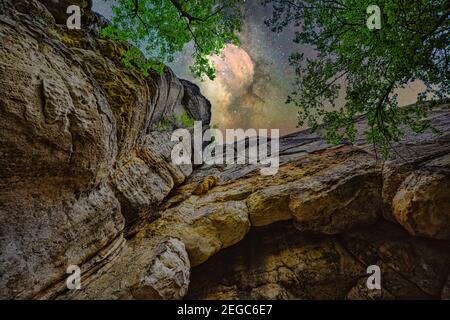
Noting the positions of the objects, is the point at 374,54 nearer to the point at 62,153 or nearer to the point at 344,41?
the point at 344,41

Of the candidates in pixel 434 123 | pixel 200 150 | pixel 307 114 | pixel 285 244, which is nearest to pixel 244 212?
pixel 285 244

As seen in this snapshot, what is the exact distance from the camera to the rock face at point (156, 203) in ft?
17.4

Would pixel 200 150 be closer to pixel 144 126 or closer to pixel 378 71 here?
pixel 144 126

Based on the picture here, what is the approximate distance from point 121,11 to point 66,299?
8.76 meters

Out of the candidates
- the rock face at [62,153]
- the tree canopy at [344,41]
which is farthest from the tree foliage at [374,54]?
the rock face at [62,153]

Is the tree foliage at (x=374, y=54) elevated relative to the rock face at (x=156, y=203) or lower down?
elevated

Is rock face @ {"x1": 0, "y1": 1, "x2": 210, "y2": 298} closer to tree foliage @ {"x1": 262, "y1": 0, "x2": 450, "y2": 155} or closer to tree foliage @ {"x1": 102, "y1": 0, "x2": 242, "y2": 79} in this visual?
tree foliage @ {"x1": 102, "y1": 0, "x2": 242, "y2": 79}

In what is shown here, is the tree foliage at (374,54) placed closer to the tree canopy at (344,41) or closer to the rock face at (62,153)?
the tree canopy at (344,41)

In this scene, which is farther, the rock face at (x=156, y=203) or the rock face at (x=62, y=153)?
the rock face at (x=156, y=203)

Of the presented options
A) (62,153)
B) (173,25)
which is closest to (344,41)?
(173,25)

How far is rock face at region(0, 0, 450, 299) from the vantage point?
17.4 ft

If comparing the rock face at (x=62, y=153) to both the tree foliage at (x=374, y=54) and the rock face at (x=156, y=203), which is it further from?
the tree foliage at (x=374, y=54)

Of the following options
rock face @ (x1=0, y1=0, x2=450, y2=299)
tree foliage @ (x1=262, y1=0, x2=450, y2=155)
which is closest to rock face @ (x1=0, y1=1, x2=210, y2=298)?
rock face @ (x1=0, y1=0, x2=450, y2=299)

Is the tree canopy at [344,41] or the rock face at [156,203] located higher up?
the tree canopy at [344,41]
